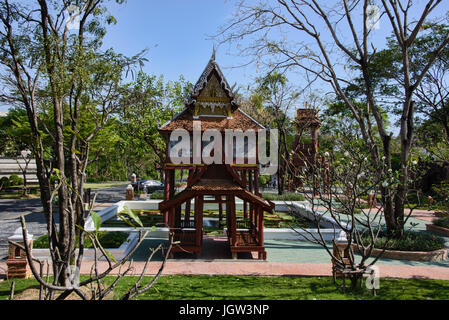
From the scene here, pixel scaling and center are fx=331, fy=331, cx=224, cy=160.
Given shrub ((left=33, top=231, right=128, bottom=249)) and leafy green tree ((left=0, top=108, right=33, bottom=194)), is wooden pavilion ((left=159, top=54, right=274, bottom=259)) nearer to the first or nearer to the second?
shrub ((left=33, top=231, right=128, bottom=249))

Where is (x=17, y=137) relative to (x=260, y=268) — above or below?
above

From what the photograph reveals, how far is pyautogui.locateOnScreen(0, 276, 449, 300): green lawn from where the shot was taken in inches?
279

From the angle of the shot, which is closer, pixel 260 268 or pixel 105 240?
pixel 260 268

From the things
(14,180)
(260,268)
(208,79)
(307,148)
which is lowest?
(260,268)

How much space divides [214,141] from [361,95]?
16762 mm

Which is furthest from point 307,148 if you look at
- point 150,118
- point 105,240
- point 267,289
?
point 267,289

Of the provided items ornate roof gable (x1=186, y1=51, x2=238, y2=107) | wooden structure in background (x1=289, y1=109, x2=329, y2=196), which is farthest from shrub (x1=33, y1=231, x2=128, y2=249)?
wooden structure in background (x1=289, y1=109, x2=329, y2=196)

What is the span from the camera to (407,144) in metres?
13.2

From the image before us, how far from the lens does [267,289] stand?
7.69 metres

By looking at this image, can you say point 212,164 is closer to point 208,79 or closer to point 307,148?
point 208,79

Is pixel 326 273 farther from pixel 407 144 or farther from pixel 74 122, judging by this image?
pixel 74 122

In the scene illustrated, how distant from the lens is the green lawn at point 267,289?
7.08m
